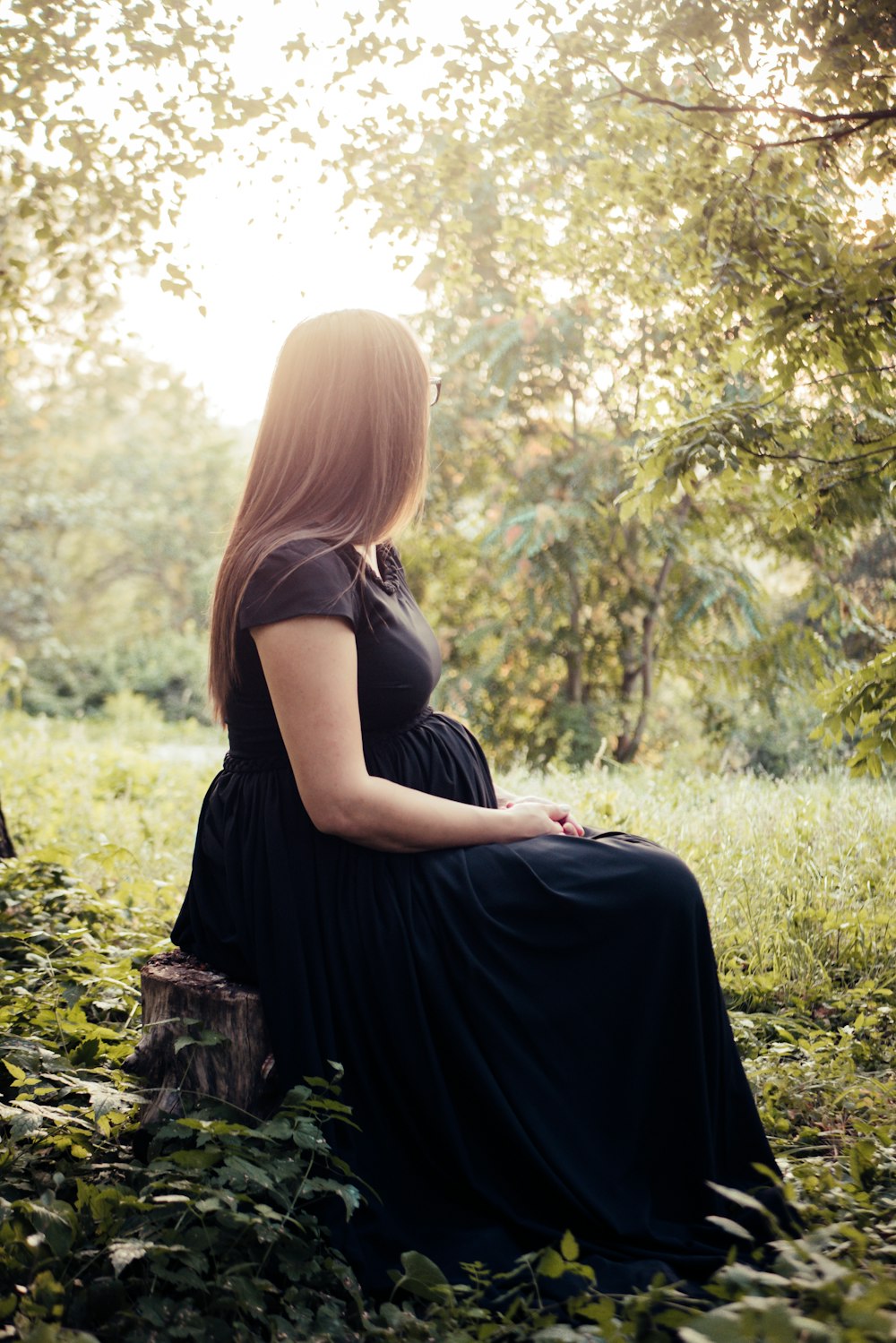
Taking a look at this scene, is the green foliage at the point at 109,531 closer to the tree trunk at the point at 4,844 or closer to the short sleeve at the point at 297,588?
the tree trunk at the point at 4,844

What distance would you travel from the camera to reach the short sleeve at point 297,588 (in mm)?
2109

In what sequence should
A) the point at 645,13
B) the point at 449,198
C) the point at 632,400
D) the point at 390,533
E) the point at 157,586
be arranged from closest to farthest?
1. the point at 390,533
2. the point at 645,13
3. the point at 449,198
4. the point at 632,400
5. the point at 157,586

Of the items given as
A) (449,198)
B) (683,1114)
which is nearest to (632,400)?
(449,198)

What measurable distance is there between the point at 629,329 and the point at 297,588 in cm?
559

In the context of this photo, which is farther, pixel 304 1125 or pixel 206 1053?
pixel 206 1053

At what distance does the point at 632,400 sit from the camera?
7.63 metres

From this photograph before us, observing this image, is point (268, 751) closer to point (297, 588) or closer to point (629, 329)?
point (297, 588)

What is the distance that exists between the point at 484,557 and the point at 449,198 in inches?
165

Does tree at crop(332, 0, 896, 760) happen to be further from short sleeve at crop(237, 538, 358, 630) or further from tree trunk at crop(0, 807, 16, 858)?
tree trunk at crop(0, 807, 16, 858)

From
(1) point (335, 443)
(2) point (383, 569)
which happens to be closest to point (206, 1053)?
(2) point (383, 569)

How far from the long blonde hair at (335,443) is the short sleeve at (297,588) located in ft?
0.50

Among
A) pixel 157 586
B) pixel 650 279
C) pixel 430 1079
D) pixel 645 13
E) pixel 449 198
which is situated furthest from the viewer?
pixel 157 586

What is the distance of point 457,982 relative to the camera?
2.16m

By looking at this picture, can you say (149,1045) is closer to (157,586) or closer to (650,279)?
(650,279)
